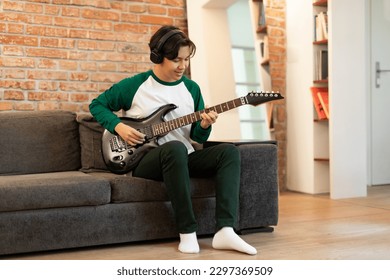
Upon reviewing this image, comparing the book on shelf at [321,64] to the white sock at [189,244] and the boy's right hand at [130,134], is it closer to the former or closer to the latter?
the boy's right hand at [130,134]

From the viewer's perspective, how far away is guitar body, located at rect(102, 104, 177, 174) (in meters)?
2.55

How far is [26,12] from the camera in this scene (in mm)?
3461

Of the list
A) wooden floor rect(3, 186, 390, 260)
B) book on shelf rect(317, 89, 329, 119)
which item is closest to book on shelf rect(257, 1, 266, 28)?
book on shelf rect(317, 89, 329, 119)

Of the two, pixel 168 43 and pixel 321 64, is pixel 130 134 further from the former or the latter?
pixel 321 64

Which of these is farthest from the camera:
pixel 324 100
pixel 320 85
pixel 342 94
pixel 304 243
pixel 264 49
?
pixel 264 49

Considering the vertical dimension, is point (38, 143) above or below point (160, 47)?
below

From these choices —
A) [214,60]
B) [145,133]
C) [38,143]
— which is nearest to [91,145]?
[38,143]

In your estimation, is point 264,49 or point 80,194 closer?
point 80,194

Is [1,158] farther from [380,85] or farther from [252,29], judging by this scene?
[380,85]

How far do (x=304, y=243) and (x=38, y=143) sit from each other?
5.09 feet

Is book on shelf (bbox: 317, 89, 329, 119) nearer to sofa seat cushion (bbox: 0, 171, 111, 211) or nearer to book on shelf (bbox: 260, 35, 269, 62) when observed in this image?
book on shelf (bbox: 260, 35, 269, 62)

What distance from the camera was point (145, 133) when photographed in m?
2.55

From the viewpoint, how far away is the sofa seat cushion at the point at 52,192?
2219 mm

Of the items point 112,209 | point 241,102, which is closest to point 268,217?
point 241,102
